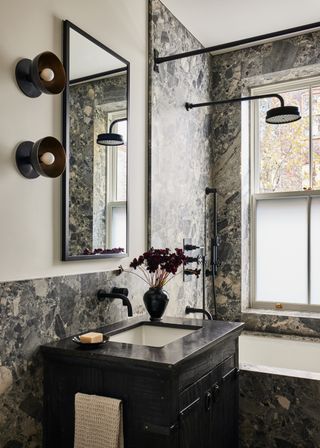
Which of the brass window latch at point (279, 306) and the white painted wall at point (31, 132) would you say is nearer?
the white painted wall at point (31, 132)

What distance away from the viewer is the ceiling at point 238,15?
3141mm

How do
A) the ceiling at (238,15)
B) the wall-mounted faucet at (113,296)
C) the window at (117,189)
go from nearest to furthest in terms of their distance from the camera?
the wall-mounted faucet at (113,296) → the window at (117,189) → the ceiling at (238,15)

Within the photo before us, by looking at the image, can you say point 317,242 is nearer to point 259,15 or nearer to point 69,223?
point 259,15

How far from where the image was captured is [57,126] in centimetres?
204

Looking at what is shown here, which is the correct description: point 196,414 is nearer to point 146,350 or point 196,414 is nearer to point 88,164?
point 146,350

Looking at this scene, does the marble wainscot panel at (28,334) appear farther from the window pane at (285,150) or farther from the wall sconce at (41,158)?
the window pane at (285,150)

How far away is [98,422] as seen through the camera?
1.70 metres

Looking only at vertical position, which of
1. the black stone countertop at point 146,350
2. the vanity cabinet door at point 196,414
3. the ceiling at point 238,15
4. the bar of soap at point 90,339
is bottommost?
the vanity cabinet door at point 196,414

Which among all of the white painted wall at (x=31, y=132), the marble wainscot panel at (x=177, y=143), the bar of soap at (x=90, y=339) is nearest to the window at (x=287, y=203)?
the marble wainscot panel at (x=177, y=143)

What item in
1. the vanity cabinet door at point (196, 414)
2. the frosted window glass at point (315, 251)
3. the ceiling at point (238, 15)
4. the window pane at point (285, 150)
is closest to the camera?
the vanity cabinet door at point (196, 414)

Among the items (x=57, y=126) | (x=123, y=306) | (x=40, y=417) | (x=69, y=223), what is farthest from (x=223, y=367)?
(x=57, y=126)

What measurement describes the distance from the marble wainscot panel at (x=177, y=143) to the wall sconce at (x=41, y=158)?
3.40 ft

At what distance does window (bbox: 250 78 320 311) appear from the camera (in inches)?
151

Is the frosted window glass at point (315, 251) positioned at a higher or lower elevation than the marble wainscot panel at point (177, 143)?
lower
